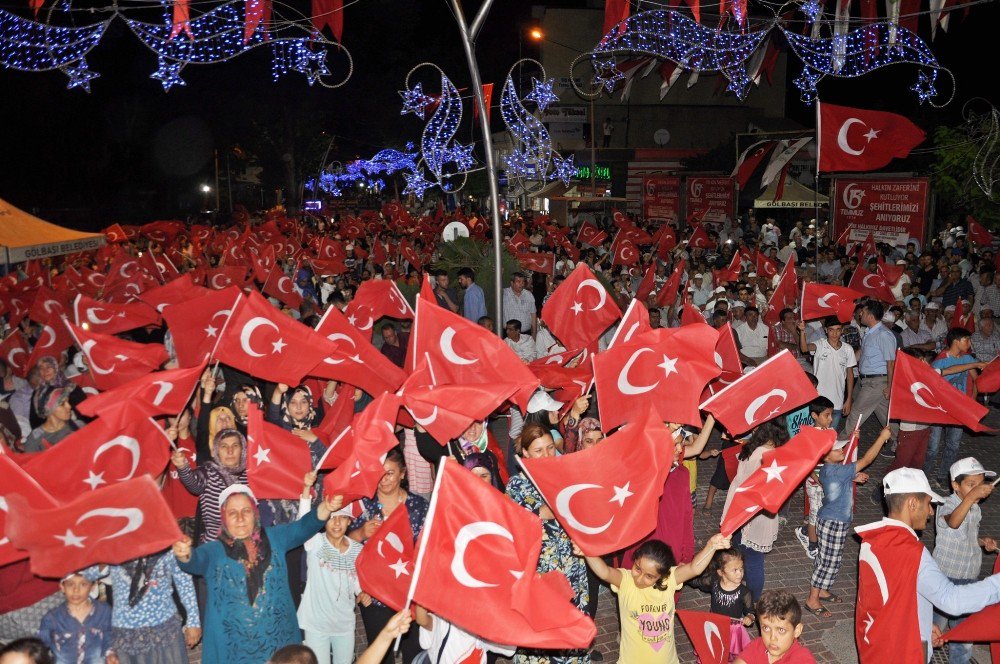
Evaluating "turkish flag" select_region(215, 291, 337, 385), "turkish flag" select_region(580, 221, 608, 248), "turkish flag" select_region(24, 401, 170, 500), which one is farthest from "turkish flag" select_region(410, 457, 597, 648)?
"turkish flag" select_region(580, 221, 608, 248)

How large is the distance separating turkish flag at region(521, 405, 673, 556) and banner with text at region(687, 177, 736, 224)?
25.9m

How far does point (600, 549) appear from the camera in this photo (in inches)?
192

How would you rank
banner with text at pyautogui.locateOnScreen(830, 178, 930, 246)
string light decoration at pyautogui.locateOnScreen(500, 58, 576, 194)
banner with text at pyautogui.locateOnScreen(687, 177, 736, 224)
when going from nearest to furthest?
string light decoration at pyautogui.locateOnScreen(500, 58, 576, 194) < banner with text at pyautogui.locateOnScreen(830, 178, 930, 246) < banner with text at pyautogui.locateOnScreen(687, 177, 736, 224)

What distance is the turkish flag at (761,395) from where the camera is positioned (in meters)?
6.86

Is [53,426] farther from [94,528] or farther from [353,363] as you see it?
[94,528]

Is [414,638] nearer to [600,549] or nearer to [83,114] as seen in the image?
[600,549]

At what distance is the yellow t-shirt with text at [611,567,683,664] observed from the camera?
4.86 meters

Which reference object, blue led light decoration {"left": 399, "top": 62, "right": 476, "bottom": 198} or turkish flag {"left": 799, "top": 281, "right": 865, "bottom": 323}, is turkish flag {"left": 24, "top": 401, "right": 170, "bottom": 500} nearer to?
turkish flag {"left": 799, "top": 281, "right": 865, "bottom": 323}

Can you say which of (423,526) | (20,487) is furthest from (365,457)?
(20,487)

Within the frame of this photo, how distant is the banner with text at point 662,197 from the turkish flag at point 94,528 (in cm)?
3058

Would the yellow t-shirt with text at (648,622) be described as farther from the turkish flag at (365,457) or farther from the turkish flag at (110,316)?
the turkish flag at (110,316)

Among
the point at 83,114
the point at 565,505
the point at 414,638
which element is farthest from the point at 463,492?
the point at 83,114

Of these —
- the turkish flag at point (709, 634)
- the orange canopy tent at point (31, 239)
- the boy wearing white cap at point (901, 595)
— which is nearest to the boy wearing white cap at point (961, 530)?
the boy wearing white cap at point (901, 595)

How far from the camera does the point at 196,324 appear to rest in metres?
9.23
